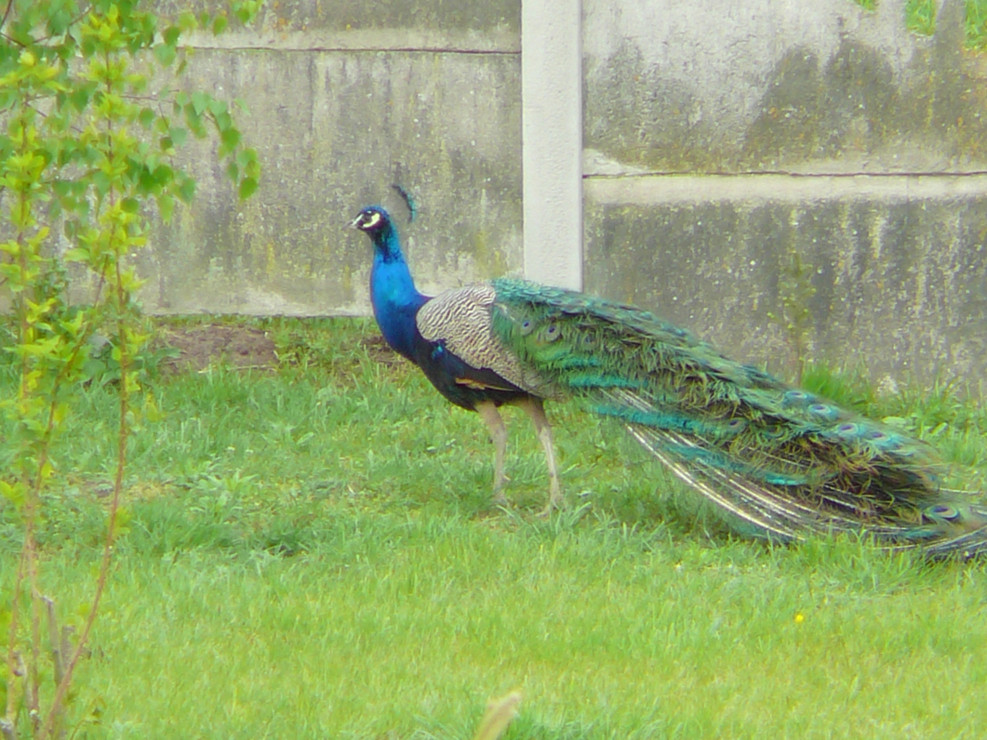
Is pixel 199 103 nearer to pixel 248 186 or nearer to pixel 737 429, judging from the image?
pixel 248 186

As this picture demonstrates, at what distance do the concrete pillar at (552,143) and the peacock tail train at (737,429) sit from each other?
4.33 ft

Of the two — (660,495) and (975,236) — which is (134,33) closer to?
(660,495)

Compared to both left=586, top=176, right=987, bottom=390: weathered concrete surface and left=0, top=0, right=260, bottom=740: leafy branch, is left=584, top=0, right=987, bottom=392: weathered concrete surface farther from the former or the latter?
left=0, top=0, right=260, bottom=740: leafy branch

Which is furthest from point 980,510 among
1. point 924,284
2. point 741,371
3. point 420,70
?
point 420,70

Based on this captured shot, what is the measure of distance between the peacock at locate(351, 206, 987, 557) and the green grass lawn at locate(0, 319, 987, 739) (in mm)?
160

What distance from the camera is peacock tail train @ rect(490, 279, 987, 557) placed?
4809mm

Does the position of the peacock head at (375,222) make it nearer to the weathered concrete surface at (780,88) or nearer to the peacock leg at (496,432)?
the peacock leg at (496,432)

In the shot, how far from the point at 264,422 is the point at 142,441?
0.62 metres

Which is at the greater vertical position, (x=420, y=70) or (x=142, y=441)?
(x=420, y=70)

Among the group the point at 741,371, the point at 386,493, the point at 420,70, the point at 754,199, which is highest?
the point at 420,70

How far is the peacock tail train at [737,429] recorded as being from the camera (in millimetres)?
4809

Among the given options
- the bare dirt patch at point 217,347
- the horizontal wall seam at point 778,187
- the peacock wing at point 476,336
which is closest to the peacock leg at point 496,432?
the peacock wing at point 476,336

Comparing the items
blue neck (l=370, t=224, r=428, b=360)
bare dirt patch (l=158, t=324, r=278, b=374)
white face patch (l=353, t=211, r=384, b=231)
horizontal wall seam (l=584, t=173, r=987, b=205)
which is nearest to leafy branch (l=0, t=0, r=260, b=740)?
blue neck (l=370, t=224, r=428, b=360)

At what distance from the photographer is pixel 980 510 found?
4773 mm
